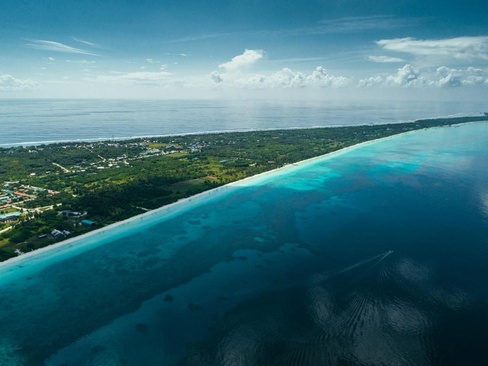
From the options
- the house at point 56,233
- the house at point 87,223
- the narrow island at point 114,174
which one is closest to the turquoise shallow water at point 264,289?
the house at point 56,233

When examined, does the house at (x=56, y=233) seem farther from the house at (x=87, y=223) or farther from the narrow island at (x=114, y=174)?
the house at (x=87, y=223)

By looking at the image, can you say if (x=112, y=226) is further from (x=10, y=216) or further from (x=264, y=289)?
(x=264, y=289)

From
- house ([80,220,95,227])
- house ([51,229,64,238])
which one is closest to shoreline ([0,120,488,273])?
house ([51,229,64,238])

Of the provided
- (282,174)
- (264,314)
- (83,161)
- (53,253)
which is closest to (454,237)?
(264,314)

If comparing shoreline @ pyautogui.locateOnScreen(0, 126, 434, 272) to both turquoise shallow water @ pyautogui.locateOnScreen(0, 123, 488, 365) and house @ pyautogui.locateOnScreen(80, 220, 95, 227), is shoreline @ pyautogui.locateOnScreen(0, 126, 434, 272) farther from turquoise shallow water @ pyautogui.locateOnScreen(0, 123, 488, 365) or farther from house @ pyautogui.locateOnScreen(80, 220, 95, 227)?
house @ pyautogui.locateOnScreen(80, 220, 95, 227)

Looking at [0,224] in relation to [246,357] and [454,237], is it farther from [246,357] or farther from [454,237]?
[454,237]

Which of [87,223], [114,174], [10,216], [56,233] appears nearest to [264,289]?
[87,223]
